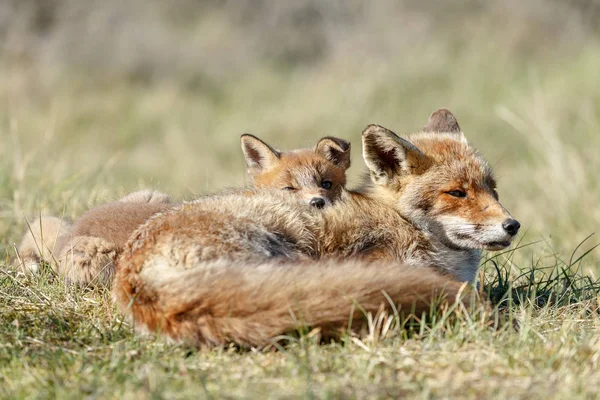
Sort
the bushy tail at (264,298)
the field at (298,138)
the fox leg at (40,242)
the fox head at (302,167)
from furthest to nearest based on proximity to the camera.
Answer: the fox head at (302,167) → the fox leg at (40,242) → the bushy tail at (264,298) → the field at (298,138)

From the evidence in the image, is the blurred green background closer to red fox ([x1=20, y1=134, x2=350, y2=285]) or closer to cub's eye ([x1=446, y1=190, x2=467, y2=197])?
red fox ([x1=20, y1=134, x2=350, y2=285])

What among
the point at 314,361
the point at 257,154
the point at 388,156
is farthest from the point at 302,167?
the point at 314,361

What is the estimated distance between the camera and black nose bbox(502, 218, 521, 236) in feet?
14.9

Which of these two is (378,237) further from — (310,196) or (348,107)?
(348,107)

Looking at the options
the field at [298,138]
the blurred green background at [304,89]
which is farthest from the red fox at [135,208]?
the blurred green background at [304,89]

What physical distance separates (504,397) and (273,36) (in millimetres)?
21364

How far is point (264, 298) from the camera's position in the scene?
3.52 metres

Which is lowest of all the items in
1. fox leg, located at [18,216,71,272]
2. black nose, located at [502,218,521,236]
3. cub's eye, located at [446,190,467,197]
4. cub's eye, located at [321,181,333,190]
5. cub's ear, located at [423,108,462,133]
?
fox leg, located at [18,216,71,272]

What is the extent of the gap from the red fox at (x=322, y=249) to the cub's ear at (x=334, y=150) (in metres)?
0.97

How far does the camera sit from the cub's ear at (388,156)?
4812 mm

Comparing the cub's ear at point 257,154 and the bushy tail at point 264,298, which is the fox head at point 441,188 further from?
the cub's ear at point 257,154

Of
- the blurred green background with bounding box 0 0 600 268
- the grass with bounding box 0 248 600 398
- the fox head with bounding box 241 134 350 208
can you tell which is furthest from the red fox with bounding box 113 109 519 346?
the blurred green background with bounding box 0 0 600 268

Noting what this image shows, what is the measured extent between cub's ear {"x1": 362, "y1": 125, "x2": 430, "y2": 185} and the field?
88 cm

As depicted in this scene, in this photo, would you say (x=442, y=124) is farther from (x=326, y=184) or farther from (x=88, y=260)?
(x=88, y=260)
